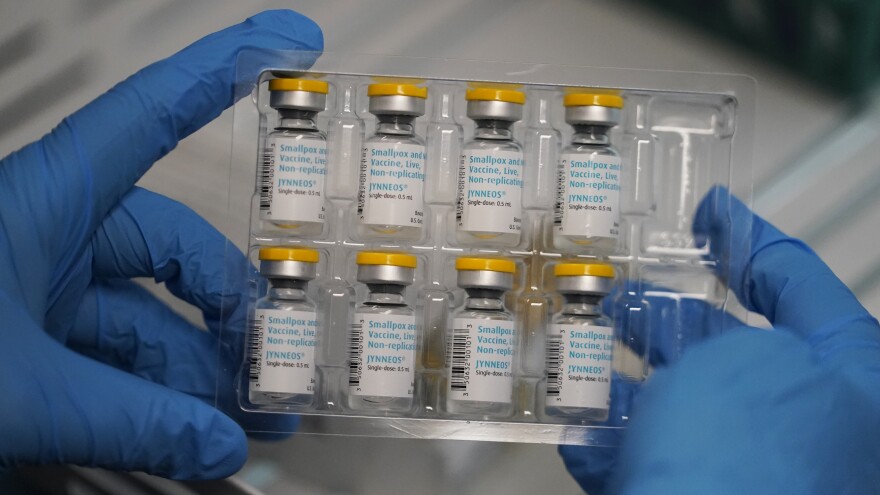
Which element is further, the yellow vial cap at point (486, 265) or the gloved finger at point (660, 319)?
the gloved finger at point (660, 319)

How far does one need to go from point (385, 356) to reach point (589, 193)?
0.37 metres

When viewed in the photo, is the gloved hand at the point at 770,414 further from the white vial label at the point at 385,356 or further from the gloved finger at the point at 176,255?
the gloved finger at the point at 176,255

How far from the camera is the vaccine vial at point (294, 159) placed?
1314 mm

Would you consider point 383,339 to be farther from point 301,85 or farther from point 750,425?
point 750,425

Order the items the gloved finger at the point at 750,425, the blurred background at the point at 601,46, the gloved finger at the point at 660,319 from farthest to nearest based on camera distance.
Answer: the blurred background at the point at 601,46 < the gloved finger at the point at 660,319 < the gloved finger at the point at 750,425

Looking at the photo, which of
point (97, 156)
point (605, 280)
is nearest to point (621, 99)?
point (605, 280)

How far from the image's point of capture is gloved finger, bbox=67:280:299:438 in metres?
1.50

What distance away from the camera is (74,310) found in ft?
4.82

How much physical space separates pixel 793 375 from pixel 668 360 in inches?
12.3

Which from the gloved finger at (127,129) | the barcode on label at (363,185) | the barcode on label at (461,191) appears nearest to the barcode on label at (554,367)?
the barcode on label at (461,191)

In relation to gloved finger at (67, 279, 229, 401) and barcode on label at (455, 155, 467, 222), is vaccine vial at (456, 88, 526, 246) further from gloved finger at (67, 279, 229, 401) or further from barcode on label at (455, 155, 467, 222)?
gloved finger at (67, 279, 229, 401)

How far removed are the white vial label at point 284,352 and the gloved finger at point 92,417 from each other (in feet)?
0.35

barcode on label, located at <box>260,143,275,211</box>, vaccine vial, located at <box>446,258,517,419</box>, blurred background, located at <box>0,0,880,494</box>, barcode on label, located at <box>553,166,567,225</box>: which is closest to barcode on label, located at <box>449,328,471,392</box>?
vaccine vial, located at <box>446,258,517,419</box>

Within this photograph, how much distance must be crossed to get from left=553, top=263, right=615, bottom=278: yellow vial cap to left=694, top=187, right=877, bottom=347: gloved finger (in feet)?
0.65
